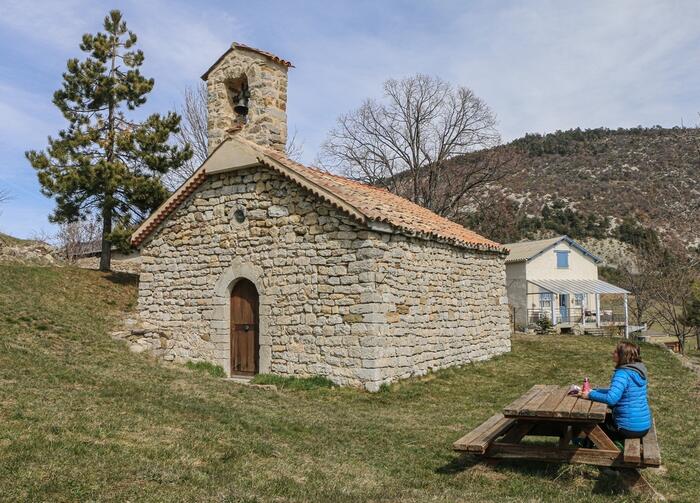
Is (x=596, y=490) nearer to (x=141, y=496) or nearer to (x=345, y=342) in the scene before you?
(x=141, y=496)

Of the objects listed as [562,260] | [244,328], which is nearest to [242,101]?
[244,328]

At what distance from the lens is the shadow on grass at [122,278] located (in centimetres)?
1964

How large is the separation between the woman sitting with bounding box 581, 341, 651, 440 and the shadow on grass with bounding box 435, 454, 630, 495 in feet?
1.47

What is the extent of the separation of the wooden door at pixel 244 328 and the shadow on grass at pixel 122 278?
7.87 meters

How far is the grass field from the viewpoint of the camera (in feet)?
16.9

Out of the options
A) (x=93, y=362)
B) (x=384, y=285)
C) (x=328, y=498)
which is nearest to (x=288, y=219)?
(x=384, y=285)

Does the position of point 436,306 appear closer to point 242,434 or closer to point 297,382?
point 297,382

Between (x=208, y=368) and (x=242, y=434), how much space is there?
6342 millimetres

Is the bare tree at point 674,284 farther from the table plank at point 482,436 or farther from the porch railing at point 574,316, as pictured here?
the table plank at point 482,436

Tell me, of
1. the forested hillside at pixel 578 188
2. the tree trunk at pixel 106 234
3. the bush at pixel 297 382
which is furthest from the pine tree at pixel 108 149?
the forested hillside at pixel 578 188

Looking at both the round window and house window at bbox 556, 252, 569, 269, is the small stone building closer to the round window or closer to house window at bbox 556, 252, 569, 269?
the round window

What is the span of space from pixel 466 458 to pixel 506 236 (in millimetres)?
35135

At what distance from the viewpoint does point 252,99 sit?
1366 centimetres

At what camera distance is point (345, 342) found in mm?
11516
